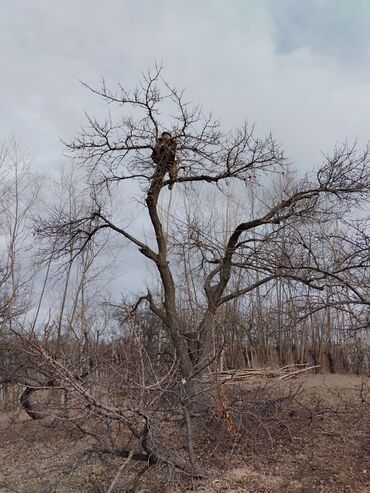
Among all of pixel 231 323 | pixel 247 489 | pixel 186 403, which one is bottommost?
pixel 247 489

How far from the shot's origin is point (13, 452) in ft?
35.0

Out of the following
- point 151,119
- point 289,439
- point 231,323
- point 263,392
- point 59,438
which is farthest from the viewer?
point 231,323

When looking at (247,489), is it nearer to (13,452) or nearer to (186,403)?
(186,403)

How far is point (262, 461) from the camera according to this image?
25.8ft

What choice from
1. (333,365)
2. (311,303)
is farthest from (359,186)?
(333,365)

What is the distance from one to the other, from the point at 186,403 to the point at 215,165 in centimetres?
522

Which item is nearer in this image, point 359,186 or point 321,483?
point 321,483

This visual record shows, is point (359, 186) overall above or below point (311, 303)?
above

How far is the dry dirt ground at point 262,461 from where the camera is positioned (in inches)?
269

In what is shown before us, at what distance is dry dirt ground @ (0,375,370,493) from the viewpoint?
684 centimetres

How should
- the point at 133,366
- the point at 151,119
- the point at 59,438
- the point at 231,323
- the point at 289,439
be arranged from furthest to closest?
the point at 231,323
the point at 59,438
the point at 151,119
the point at 289,439
the point at 133,366

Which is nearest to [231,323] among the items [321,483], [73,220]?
[73,220]

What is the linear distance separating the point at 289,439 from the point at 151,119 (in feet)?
21.1

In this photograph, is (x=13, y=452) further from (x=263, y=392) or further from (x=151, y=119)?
(x=151, y=119)
